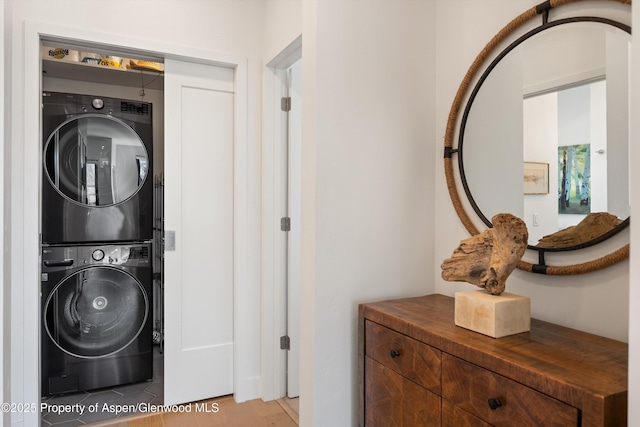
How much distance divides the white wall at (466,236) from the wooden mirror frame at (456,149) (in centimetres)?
4

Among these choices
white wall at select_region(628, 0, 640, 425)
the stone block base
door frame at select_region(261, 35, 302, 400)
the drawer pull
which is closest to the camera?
white wall at select_region(628, 0, 640, 425)

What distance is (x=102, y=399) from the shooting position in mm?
2480

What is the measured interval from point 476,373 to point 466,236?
761 mm

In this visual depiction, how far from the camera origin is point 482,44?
5.64 ft

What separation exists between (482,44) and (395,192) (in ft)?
2.45

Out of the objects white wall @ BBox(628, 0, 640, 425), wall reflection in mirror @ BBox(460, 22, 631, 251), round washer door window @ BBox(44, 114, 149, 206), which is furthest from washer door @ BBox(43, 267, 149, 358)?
white wall @ BBox(628, 0, 640, 425)

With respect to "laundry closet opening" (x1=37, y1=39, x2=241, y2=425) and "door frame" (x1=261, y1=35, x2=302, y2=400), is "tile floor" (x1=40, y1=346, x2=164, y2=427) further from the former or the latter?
"door frame" (x1=261, y1=35, x2=302, y2=400)

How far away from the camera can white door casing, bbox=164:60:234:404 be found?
2369 millimetres

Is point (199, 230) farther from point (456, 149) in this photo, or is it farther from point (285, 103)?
point (456, 149)

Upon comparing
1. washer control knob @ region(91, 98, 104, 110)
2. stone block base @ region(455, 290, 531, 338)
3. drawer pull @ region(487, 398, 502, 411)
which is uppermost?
washer control knob @ region(91, 98, 104, 110)

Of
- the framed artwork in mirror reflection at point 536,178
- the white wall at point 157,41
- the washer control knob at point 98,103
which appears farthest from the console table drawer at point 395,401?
the washer control knob at point 98,103

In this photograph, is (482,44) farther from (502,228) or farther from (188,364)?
(188,364)

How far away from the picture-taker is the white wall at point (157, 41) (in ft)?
6.39

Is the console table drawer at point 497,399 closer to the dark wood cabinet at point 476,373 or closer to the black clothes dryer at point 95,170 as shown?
the dark wood cabinet at point 476,373
